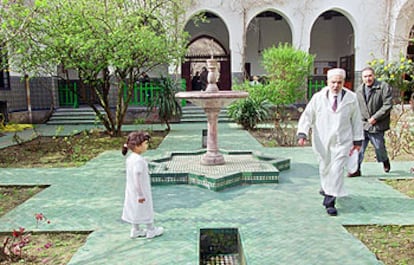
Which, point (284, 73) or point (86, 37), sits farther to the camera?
point (284, 73)

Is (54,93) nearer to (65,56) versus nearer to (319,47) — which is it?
(65,56)

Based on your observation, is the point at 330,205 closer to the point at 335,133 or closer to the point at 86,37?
the point at 335,133

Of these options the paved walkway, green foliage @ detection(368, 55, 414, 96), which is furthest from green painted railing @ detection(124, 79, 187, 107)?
the paved walkway

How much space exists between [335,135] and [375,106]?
1.82m

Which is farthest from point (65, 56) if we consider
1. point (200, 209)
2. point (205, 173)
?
point (200, 209)

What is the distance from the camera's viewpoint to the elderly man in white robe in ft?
13.9

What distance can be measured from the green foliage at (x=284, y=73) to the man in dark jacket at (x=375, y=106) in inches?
196

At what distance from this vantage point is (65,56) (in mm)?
8320

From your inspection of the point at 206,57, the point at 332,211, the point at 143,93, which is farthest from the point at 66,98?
the point at 332,211

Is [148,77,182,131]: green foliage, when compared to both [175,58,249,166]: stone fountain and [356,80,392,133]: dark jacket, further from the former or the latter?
[356,80,392,133]: dark jacket

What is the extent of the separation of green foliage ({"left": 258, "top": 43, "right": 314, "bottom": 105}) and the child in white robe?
25.2 feet

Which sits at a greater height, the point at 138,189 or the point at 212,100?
the point at 212,100

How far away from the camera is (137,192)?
3.52m

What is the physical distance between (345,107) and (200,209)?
6.44 ft
